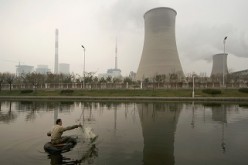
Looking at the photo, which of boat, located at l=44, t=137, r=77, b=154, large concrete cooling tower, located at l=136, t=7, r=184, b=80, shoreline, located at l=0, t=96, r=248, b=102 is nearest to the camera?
boat, located at l=44, t=137, r=77, b=154

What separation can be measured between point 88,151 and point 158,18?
33.2m

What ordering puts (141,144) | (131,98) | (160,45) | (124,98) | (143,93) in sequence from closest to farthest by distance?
(141,144) < (131,98) < (124,98) < (143,93) < (160,45)

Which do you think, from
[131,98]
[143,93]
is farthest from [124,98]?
[143,93]

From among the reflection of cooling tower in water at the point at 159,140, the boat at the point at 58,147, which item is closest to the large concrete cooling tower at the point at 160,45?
the reflection of cooling tower in water at the point at 159,140

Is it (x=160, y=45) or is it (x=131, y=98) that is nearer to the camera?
(x=131, y=98)

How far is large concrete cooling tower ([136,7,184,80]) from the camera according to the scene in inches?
1454

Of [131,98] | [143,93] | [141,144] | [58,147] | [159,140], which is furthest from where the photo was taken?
[143,93]

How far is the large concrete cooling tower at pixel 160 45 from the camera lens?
3694 cm

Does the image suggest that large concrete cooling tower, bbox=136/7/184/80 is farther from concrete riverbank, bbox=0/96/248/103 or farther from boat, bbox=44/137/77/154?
boat, bbox=44/137/77/154

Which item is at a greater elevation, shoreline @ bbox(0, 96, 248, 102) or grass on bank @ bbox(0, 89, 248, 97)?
grass on bank @ bbox(0, 89, 248, 97)

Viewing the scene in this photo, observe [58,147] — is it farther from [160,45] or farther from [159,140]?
[160,45]

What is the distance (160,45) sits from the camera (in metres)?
36.7

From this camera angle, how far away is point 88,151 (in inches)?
290

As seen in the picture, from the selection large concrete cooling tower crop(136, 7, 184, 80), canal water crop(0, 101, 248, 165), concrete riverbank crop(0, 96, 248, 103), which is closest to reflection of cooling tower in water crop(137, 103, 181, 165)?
canal water crop(0, 101, 248, 165)
